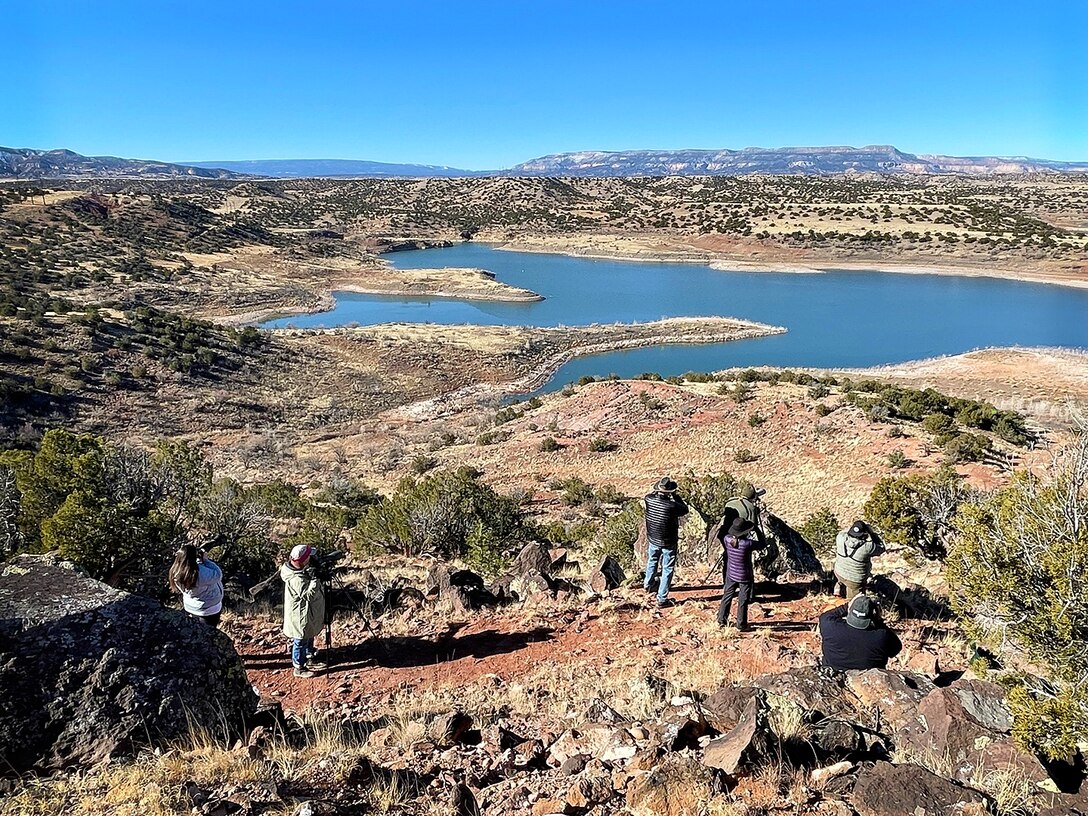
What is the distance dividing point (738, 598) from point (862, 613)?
1.80m

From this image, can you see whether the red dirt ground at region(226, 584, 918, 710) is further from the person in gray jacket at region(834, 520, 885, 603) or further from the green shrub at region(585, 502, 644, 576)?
the green shrub at region(585, 502, 644, 576)

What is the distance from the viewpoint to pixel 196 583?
6273 millimetres

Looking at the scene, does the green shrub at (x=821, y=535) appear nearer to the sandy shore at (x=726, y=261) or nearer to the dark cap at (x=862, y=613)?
the dark cap at (x=862, y=613)

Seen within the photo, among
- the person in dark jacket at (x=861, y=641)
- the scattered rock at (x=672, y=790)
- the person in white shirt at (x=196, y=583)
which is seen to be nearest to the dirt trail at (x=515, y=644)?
the person in white shirt at (x=196, y=583)

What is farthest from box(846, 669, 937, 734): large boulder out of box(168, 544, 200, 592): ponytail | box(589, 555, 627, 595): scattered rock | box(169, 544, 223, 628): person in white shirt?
box(168, 544, 200, 592): ponytail

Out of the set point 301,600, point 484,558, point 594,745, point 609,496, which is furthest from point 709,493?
point 594,745

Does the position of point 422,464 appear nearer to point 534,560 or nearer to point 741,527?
point 534,560

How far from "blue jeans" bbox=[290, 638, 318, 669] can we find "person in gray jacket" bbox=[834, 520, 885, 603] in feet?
18.5

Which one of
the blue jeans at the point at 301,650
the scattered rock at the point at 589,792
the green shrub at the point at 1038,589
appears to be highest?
the green shrub at the point at 1038,589

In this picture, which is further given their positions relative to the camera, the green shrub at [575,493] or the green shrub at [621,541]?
the green shrub at [575,493]

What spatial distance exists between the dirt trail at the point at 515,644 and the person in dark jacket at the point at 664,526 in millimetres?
383

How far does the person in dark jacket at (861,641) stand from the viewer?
5.66m

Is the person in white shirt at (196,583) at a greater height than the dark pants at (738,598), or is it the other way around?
the person in white shirt at (196,583)

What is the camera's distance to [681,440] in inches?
958
